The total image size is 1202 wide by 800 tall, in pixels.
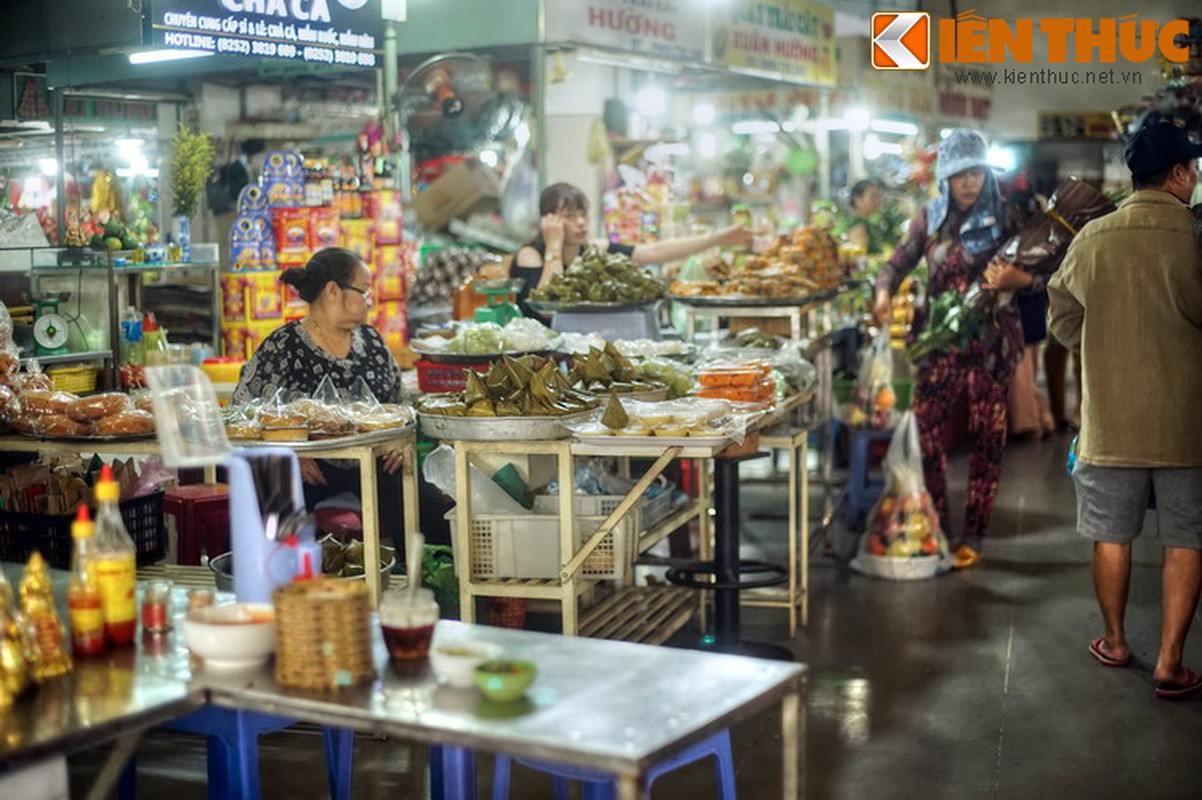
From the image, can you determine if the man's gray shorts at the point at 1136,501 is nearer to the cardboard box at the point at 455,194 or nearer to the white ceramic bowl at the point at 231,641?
the white ceramic bowl at the point at 231,641

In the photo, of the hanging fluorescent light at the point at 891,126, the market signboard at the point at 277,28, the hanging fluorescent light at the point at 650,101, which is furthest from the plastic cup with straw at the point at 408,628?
the hanging fluorescent light at the point at 891,126

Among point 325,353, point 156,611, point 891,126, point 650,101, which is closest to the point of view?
point 156,611

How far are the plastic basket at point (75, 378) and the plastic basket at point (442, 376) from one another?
1.65 metres

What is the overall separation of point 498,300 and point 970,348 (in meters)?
2.37

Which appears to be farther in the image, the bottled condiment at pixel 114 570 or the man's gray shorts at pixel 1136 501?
the man's gray shorts at pixel 1136 501

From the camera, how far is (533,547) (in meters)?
5.25

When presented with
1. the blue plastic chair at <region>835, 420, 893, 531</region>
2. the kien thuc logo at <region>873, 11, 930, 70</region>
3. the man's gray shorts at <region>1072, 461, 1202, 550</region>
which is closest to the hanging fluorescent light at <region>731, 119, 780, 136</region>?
the kien thuc logo at <region>873, 11, 930, 70</region>

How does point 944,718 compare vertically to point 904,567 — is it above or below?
below

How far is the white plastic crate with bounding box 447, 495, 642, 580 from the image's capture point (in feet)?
17.2

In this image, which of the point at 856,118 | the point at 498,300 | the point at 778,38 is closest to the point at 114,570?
the point at 498,300

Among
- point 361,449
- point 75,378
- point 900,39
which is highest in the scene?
point 900,39

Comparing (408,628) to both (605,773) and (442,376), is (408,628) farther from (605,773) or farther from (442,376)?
(442,376)

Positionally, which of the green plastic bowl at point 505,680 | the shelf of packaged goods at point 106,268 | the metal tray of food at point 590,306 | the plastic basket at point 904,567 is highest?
the shelf of packaged goods at point 106,268

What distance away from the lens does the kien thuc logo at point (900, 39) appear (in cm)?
1281
